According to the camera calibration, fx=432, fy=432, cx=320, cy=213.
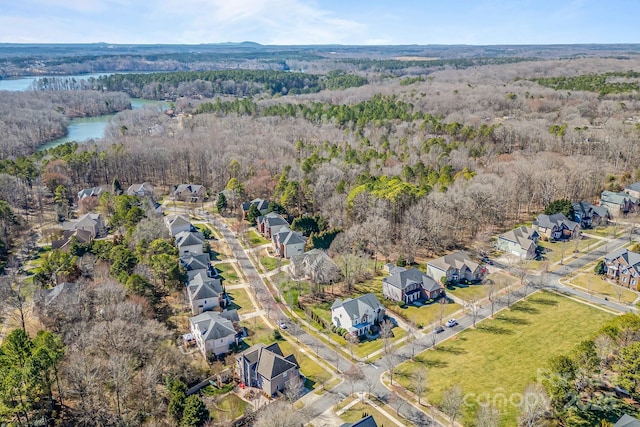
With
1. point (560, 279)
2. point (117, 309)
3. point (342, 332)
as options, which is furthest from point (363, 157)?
point (117, 309)

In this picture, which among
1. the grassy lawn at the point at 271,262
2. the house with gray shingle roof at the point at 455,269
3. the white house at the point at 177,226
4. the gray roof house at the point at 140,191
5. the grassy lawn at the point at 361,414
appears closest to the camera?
the grassy lawn at the point at 361,414

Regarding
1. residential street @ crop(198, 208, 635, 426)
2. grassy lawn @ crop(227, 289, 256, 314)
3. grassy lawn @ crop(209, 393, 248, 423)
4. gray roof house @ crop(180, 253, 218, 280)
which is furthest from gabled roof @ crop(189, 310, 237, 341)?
gray roof house @ crop(180, 253, 218, 280)

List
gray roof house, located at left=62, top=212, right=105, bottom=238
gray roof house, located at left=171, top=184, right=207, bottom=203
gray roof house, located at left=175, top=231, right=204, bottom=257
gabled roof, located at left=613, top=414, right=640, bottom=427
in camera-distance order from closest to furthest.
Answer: gabled roof, located at left=613, top=414, right=640, bottom=427 → gray roof house, located at left=175, top=231, right=204, bottom=257 → gray roof house, located at left=62, top=212, right=105, bottom=238 → gray roof house, located at left=171, top=184, right=207, bottom=203

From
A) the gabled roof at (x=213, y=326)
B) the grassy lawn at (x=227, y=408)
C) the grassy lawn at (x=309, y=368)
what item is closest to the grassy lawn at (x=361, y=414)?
the grassy lawn at (x=309, y=368)

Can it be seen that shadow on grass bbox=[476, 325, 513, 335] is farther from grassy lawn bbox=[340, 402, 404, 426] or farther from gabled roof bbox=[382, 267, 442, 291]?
grassy lawn bbox=[340, 402, 404, 426]

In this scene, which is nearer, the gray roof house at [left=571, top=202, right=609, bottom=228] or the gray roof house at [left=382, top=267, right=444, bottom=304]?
the gray roof house at [left=382, top=267, right=444, bottom=304]

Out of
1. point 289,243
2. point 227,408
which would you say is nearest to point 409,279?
point 289,243

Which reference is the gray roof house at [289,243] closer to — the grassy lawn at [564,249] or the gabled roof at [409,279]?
the gabled roof at [409,279]
